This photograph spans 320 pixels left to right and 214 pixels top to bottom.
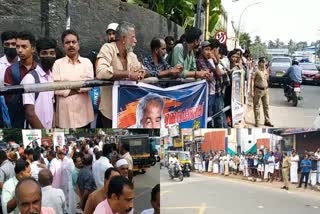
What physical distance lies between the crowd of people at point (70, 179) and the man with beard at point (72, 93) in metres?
0.62

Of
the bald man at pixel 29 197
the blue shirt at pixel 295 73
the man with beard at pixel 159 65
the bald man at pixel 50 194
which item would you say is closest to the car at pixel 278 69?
the blue shirt at pixel 295 73

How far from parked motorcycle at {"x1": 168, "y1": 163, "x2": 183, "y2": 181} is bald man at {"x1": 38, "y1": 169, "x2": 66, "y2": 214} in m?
0.83

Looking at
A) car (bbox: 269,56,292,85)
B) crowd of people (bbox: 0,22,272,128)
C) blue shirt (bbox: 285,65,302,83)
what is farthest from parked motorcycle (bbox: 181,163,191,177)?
car (bbox: 269,56,292,85)

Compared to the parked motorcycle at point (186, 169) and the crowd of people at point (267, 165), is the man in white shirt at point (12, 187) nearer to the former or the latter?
the parked motorcycle at point (186, 169)

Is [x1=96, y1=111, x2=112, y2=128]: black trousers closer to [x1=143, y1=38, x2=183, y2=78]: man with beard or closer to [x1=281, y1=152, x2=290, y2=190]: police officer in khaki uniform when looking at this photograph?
[x1=143, y1=38, x2=183, y2=78]: man with beard

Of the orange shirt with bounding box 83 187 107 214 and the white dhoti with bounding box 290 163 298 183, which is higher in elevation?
the white dhoti with bounding box 290 163 298 183

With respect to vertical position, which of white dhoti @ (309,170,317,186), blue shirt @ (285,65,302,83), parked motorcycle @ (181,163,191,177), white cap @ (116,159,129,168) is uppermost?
blue shirt @ (285,65,302,83)

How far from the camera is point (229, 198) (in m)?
3.79

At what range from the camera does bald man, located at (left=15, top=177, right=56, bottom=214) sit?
10.6 ft

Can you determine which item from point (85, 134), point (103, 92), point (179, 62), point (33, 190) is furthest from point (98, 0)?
point (33, 190)

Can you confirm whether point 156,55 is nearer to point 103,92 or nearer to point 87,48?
point 103,92

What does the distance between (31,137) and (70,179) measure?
0.44 metres

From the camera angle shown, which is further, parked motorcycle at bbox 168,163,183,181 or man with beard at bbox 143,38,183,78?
man with beard at bbox 143,38,183,78

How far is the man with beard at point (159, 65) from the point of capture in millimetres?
5479
